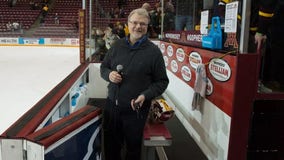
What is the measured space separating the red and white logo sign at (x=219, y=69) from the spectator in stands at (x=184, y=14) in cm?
112

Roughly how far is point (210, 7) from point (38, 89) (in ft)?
6.02

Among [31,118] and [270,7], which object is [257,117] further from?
[31,118]

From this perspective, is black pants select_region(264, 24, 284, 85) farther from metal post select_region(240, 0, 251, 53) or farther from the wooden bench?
the wooden bench

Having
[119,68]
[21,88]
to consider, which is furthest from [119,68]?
[21,88]

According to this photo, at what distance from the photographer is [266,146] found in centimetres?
166

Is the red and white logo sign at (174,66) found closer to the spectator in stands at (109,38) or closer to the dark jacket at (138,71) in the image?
the dark jacket at (138,71)

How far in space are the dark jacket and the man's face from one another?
6 centimetres

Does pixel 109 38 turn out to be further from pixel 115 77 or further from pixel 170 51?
pixel 115 77

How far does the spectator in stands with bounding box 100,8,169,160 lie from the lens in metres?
1.71

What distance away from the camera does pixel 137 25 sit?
5.58 ft

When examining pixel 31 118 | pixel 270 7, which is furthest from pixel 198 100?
pixel 31 118

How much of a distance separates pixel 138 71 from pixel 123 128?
0.38 meters

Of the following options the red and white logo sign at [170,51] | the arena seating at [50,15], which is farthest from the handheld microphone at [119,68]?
the arena seating at [50,15]

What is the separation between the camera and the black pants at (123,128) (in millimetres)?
1799
